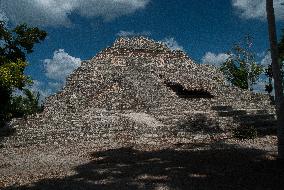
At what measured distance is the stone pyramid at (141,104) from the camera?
1795 cm

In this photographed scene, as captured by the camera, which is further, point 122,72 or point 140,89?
point 122,72

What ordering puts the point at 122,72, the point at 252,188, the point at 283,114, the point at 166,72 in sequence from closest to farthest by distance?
the point at 252,188, the point at 283,114, the point at 122,72, the point at 166,72

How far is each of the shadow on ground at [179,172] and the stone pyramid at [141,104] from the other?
11.2 ft

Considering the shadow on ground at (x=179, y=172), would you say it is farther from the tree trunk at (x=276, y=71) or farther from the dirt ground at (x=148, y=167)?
the tree trunk at (x=276, y=71)

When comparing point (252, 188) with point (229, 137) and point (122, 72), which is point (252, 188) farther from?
point (122, 72)

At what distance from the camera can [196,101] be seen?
2288 centimetres

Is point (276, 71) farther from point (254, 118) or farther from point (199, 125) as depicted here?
point (254, 118)

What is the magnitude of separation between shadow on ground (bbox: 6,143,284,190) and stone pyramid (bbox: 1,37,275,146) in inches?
135

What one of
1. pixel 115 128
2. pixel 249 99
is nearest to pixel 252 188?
pixel 115 128

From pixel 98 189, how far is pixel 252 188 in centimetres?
372

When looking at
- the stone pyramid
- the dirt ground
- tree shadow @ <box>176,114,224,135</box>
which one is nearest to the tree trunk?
the dirt ground

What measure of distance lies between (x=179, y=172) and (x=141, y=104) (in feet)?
34.2

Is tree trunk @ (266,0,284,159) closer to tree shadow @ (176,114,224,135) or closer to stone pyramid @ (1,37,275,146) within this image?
stone pyramid @ (1,37,275,146)

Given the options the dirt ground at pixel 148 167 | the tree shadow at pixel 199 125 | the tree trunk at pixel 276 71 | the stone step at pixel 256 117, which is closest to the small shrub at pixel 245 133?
the dirt ground at pixel 148 167
